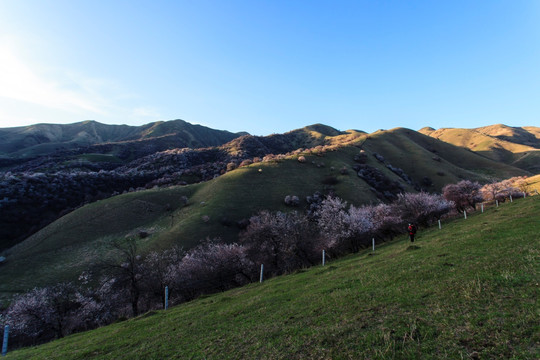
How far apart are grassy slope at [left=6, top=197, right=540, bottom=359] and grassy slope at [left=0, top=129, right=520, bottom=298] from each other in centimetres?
5043

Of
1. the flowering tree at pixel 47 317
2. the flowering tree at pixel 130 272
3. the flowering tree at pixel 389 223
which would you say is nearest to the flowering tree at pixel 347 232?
the flowering tree at pixel 389 223

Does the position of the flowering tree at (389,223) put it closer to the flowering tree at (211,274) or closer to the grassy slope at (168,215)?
the flowering tree at (211,274)

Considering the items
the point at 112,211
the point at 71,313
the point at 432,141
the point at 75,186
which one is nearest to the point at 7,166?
the point at 75,186

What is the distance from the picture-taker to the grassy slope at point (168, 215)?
2346 inches

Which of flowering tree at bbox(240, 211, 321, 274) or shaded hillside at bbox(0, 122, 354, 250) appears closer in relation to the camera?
flowering tree at bbox(240, 211, 321, 274)

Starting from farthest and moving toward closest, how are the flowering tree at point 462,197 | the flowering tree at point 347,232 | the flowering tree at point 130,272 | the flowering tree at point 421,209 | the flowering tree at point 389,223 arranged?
1. the flowering tree at point 462,197
2. the flowering tree at point 389,223
3. the flowering tree at point 421,209
4. the flowering tree at point 347,232
5. the flowering tree at point 130,272

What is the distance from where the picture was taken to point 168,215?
270 ft

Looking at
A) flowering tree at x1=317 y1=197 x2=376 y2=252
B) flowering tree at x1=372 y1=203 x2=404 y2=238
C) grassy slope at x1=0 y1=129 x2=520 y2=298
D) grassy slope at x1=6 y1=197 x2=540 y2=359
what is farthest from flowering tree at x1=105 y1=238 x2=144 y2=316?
flowering tree at x1=372 y1=203 x2=404 y2=238

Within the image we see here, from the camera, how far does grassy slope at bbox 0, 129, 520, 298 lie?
59594 millimetres

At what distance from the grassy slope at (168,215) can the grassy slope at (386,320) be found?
50.4 m

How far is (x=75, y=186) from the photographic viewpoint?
12119 centimetres

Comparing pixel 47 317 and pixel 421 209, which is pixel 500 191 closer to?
pixel 421 209

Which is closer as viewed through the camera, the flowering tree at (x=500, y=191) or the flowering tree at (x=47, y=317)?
the flowering tree at (x=47, y=317)

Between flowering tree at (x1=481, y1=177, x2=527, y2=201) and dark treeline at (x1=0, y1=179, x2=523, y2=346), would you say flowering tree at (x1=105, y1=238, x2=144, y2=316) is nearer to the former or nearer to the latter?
dark treeline at (x1=0, y1=179, x2=523, y2=346)
